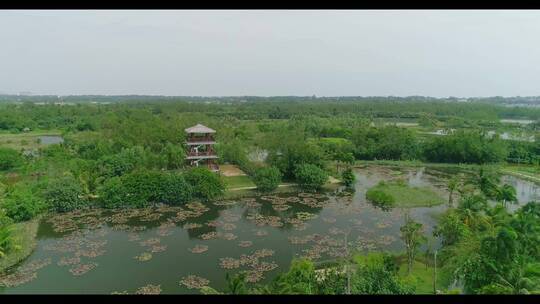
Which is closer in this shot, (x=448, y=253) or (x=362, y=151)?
(x=448, y=253)

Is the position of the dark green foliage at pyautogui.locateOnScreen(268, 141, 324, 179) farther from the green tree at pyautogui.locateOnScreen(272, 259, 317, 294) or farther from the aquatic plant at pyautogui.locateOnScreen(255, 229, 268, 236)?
the green tree at pyautogui.locateOnScreen(272, 259, 317, 294)

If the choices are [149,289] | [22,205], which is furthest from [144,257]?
Result: [22,205]

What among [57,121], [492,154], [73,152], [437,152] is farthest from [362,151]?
[57,121]

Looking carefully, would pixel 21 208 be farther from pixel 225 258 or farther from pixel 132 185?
pixel 225 258

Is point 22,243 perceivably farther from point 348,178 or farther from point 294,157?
point 348,178

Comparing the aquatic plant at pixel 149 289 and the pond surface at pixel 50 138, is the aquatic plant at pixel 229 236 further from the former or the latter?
the pond surface at pixel 50 138

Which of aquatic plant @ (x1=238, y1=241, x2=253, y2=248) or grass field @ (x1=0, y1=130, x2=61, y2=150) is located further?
grass field @ (x1=0, y1=130, x2=61, y2=150)

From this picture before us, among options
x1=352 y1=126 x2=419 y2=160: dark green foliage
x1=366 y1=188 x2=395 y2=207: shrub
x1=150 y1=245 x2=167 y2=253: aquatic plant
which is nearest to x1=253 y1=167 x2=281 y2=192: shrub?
x1=366 y1=188 x2=395 y2=207: shrub
